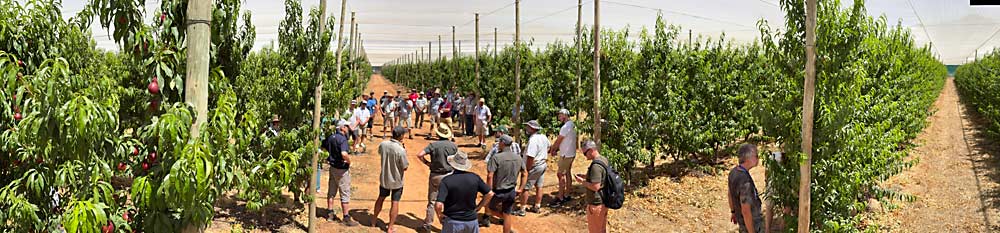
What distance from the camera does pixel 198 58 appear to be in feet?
11.3

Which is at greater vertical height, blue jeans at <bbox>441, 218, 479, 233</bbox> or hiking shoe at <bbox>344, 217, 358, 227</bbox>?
blue jeans at <bbox>441, 218, 479, 233</bbox>

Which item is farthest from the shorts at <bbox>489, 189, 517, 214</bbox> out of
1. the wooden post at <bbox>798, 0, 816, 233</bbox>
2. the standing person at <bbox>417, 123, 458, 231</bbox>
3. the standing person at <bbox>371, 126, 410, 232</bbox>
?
the wooden post at <bbox>798, 0, 816, 233</bbox>

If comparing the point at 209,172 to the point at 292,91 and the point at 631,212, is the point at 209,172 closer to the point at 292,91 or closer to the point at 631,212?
the point at 292,91

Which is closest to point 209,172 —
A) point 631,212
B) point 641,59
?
point 631,212

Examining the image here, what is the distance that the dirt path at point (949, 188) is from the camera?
32.3 feet

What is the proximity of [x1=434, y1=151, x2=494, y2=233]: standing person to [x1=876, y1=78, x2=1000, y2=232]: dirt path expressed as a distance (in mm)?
5318

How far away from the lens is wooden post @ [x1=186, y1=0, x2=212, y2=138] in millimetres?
3430

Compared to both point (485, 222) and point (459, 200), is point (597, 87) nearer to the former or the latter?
point (485, 222)

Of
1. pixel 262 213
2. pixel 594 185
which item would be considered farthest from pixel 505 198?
pixel 262 213

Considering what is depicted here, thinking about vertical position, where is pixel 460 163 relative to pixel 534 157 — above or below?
above

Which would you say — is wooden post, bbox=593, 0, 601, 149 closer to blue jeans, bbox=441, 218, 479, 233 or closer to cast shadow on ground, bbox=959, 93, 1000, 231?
blue jeans, bbox=441, 218, 479, 233

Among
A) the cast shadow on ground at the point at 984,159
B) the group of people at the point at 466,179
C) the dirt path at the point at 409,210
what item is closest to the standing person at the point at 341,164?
the group of people at the point at 466,179

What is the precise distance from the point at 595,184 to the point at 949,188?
7847mm

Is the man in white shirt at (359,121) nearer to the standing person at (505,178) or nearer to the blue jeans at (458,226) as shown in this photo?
the standing person at (505,178)
